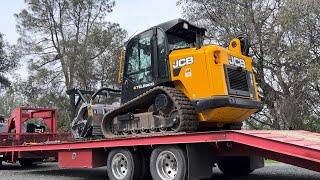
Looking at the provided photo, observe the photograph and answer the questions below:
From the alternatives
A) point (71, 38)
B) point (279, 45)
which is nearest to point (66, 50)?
point (71, 38)

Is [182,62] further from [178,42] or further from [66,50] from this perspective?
[66,50]

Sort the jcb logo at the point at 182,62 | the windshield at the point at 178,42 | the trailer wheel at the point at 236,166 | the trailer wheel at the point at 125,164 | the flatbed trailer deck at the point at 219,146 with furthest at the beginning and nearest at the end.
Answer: the trailer wheel at the point at 236,166, the windshield at the point at 178,42, the trailer wheel at the point at 125,164, the jcb logo at the point at 182,62, the flatbed trailer deck at the point at 219,146

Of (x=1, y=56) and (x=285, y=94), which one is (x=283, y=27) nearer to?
(x=285, y=94)

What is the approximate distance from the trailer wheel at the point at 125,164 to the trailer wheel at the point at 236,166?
6.69ft

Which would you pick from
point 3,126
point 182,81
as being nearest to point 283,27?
point 3,126

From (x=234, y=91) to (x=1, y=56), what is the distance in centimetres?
3050

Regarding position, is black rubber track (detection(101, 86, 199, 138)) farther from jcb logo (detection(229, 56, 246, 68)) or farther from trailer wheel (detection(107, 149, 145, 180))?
jcb logo (detection(229, 56, 246, 68))

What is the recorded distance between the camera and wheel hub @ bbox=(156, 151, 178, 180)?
868cm

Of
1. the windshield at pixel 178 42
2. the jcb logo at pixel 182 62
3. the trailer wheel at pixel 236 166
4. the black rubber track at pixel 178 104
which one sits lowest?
the trailer wheel at pixel 236 166

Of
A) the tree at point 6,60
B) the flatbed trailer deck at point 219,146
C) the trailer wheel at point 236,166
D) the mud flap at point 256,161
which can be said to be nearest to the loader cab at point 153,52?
the flatbed trailer deck at point 219,146

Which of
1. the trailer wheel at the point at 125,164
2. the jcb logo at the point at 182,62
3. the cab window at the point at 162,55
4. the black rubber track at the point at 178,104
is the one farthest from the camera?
the cab window at the point at 162,55

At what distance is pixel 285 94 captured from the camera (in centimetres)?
2462

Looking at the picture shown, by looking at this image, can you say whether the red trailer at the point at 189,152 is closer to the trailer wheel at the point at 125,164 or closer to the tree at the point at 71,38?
the trailer wheel at the point at 125,164

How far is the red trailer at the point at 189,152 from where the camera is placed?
7.46 meters
